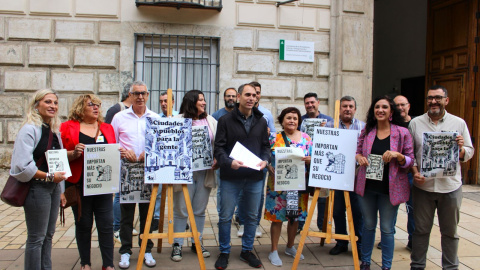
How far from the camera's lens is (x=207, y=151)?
4461 mm

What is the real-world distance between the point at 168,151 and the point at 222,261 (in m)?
1.34

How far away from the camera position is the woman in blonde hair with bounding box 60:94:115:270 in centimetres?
377

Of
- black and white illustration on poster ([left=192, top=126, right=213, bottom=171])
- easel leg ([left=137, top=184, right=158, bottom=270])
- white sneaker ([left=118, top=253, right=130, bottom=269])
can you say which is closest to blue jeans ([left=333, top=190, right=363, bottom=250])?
black and white illustration on poster ([left=192, top=126, right=213, bottom=171])

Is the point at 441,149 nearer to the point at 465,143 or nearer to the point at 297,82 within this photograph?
the point at 465,143

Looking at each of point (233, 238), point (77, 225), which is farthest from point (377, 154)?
point (77, 225)

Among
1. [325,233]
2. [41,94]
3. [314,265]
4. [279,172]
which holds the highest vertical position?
[41,94]

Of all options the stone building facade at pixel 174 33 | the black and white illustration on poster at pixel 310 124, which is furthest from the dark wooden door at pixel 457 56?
the black and white illustration on poster at pixel 310 124

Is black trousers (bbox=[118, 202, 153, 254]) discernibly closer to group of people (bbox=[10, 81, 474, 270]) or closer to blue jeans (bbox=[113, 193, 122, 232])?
group of people (bbox=[10, 81, 474, 270])

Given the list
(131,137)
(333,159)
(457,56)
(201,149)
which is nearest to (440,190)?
(333,159)

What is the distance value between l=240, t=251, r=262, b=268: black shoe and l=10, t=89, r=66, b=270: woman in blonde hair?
2.03 meters

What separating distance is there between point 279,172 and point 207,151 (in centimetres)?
85

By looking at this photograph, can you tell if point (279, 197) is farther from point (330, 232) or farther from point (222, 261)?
point (222, 261)

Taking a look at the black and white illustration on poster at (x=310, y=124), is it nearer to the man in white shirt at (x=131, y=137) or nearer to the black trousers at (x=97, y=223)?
the man in white shirt at (x=131, y=137)

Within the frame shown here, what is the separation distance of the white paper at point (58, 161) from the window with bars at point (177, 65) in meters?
4.18
